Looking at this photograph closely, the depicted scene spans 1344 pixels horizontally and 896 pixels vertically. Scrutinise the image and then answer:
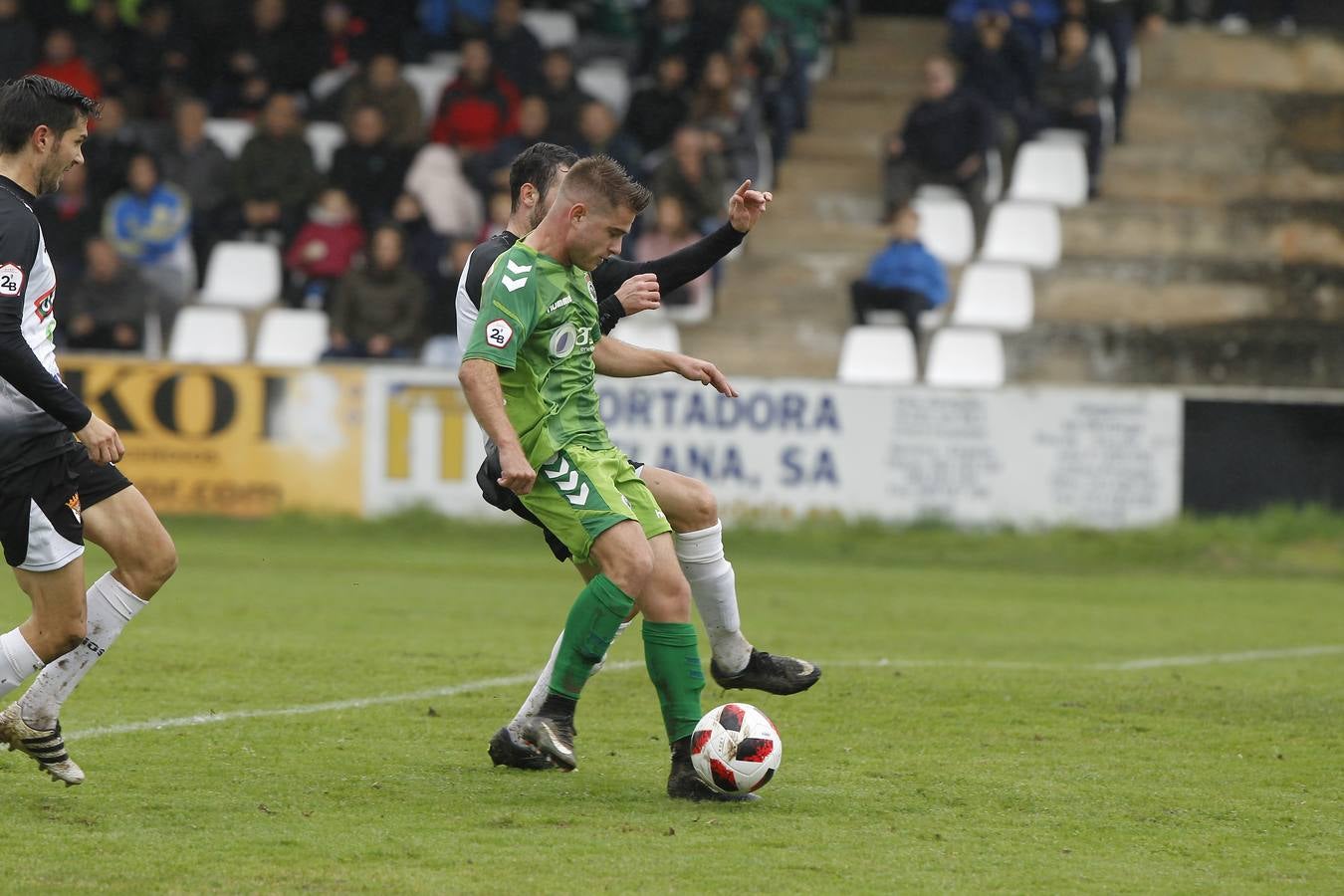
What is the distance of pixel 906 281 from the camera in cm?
1758

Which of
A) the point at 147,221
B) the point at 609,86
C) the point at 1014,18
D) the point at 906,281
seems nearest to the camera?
the point at 906,281

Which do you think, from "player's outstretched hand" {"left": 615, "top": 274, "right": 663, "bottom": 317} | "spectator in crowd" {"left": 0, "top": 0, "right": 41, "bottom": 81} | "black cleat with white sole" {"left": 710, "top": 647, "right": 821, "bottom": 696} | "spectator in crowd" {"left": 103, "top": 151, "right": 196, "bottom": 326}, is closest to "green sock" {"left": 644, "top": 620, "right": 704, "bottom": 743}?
"black cleat with white sole" {"left": 710, "top": 647, "right": 821, "bottom": 696}

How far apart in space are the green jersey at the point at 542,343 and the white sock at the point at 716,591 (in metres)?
0.56

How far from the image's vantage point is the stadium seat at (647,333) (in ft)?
57.7

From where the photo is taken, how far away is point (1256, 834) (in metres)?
5.67

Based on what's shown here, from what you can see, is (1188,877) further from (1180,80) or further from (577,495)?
(1180,80)

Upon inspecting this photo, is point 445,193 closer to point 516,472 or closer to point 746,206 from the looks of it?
point 746,206

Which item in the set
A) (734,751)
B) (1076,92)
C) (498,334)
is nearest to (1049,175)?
(1076,92)

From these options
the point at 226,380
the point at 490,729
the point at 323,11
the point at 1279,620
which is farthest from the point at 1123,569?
the point at 323,11

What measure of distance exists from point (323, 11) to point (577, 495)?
54.7 ft

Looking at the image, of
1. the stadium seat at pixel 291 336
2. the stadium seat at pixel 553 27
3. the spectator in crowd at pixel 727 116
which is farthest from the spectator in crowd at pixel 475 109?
the stadium seat at pixel 291 336

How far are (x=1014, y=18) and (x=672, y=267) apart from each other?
45.7ft

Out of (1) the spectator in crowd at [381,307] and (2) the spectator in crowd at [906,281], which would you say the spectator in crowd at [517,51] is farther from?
(2) the spectator in crowd at [906,281]

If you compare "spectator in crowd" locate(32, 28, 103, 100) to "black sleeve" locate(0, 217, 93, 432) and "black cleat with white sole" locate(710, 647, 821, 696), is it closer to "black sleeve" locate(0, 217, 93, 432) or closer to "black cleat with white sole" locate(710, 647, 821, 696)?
"black cleat with white sole" locate(710, 647, 821, 696)
